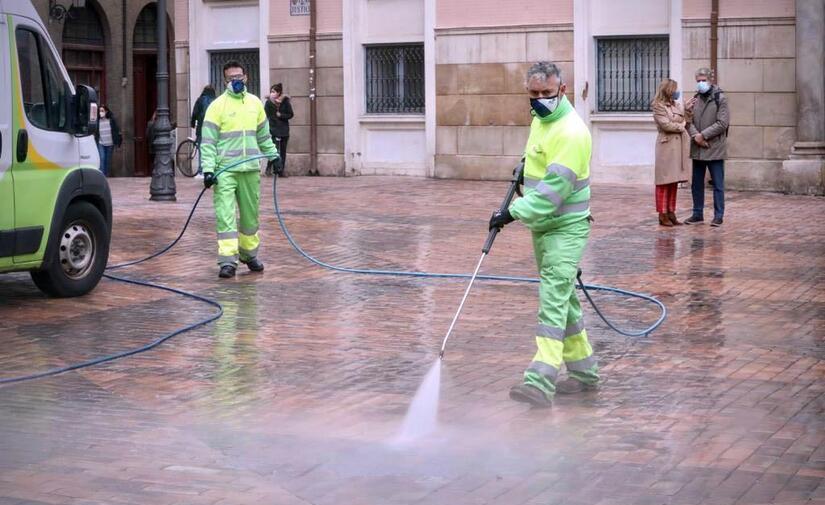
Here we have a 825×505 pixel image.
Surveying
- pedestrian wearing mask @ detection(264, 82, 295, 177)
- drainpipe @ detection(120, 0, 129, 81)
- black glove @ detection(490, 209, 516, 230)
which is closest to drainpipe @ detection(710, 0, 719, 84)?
pedestrian wearing mask @ detection(264, 82, 295, 177)

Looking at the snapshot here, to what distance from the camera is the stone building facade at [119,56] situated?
3328 centimetres

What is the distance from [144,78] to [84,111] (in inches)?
966

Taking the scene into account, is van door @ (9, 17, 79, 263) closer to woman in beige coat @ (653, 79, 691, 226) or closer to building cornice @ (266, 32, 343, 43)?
woman in beige coat @ (653, 79, 691, 226)

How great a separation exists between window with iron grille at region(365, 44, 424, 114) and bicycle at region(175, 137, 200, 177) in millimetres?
3603

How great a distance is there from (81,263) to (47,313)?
904 mm

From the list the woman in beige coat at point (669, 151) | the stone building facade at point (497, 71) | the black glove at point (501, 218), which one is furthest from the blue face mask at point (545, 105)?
the stone building facade at point (497, 71)

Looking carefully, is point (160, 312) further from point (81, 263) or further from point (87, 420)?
point (87, 420)

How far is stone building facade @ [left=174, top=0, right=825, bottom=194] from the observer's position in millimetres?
→ 21609

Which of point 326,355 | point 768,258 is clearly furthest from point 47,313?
point 768,258

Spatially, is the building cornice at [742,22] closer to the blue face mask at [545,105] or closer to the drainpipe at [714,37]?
the drainpipe at [714,37]

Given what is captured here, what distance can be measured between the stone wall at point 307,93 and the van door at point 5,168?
1538 centimetres

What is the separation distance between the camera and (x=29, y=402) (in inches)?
311

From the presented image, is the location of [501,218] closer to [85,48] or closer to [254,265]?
[254,265]

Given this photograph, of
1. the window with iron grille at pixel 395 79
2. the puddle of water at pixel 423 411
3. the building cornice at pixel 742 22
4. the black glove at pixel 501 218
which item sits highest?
the building cornice at pixel 742 22
